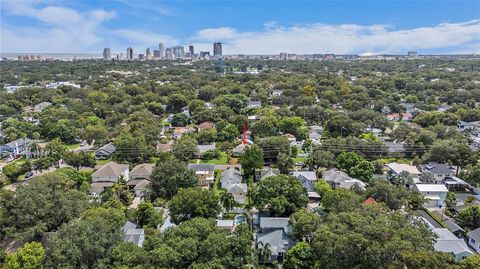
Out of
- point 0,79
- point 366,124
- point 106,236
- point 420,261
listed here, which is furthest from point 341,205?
point 0,79

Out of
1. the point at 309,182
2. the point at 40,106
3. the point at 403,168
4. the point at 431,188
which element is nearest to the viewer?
the point at 431,188

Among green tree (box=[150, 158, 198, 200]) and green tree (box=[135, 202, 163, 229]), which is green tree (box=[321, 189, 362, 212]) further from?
green tree (box=[135, 202, 163, 229])

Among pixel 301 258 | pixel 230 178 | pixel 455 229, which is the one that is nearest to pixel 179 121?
pixel 230 178

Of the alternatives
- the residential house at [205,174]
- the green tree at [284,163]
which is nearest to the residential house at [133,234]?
the residential house at [205,174]

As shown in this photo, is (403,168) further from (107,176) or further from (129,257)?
(107,176)

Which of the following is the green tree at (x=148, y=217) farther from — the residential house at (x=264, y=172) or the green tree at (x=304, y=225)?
the residential house at (x=264, y=172)

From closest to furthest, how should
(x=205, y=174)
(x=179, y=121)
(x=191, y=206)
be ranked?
(x=191, y=206) → (x=205, y=174) → (x=179, y=121)

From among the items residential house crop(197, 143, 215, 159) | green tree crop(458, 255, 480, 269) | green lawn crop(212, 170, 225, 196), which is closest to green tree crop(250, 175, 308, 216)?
green lawn crop(212, 170, 225, 196)
